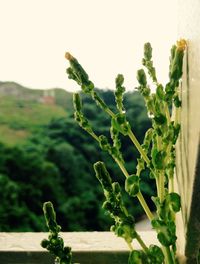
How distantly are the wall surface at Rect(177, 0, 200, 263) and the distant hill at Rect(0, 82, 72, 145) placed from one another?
51.4 feet

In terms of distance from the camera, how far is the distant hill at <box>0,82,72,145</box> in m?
18.6

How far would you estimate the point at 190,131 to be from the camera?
1.21 metres

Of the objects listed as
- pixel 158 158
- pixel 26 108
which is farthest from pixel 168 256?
pixel 26 108

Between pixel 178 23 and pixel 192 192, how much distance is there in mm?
653

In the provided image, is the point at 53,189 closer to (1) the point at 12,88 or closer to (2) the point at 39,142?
(2) the point at 39,142

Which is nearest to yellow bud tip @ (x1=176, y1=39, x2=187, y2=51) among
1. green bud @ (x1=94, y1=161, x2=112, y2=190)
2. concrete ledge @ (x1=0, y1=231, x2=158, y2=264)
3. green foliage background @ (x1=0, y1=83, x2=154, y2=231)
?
green bud @ (x1=94, y1=161, x2=112, y2=190)

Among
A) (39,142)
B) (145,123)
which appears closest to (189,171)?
(39,142)

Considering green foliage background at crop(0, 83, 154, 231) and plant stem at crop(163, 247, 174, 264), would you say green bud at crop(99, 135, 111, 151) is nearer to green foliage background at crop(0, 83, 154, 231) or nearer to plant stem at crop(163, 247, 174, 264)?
plant stem at crop(163, 247, 174, 264)

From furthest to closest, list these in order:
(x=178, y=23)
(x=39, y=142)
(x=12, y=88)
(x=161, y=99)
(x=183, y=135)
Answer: (x=12, y=88), (x=39, y=142), (x=178, y=23), (x=183, y=135), (x=161, y=99)

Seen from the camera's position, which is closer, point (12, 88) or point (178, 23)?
point (178, 23)

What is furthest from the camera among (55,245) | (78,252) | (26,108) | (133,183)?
(26,108)

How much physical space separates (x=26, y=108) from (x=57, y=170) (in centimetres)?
889

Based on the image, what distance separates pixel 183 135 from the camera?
131cm

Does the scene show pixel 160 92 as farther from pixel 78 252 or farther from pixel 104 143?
pixel 78 252
